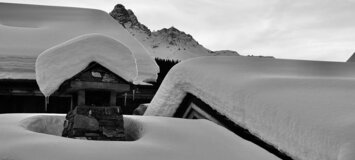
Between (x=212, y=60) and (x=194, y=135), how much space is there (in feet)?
5.15

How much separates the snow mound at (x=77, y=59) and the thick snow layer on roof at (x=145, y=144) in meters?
0.53

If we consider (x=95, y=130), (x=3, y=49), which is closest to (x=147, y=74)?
(x=3, y=49)

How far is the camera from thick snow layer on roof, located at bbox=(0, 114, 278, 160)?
3.03 meters

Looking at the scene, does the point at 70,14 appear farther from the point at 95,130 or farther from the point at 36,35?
the point at 95,130

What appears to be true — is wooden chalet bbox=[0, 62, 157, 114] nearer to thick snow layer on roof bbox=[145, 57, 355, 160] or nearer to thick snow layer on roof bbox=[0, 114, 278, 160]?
thick snow layer on roof bbox=[0, 114, 278, 160]

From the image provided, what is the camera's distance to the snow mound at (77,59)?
168 inches

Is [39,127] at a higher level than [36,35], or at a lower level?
lower

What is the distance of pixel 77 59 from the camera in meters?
4.34

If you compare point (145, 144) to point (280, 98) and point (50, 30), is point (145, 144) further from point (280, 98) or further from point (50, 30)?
point (50, 30)

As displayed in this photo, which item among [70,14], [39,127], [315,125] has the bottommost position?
[39,127]

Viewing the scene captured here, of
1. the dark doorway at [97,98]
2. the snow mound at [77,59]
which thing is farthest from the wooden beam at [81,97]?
the snow mound at [77,59]

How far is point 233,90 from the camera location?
4.16m

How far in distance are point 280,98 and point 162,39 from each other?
192ft

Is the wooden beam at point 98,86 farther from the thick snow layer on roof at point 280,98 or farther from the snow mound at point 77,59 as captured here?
the thick snow layer on roof at point 280,98
